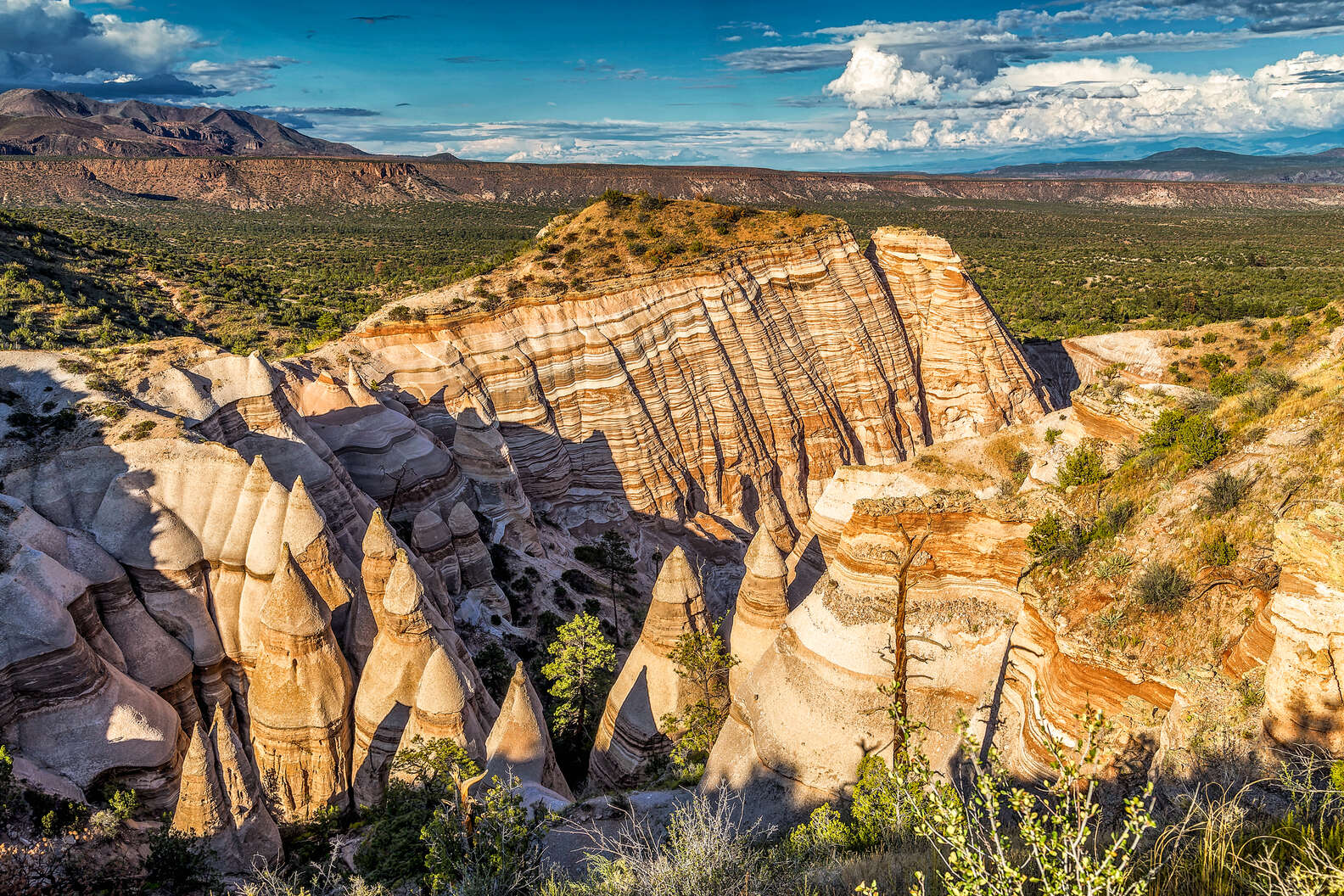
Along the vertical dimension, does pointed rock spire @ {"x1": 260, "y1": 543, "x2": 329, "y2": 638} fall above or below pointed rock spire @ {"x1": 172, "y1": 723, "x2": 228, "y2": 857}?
above

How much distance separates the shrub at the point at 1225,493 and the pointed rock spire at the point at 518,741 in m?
12.2

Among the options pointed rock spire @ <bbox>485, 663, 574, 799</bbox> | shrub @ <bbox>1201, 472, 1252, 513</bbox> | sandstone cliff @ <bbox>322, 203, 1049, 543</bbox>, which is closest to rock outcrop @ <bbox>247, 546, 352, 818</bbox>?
pointed rock spire @ <bbox>485, 663, 574, 799</bbox>

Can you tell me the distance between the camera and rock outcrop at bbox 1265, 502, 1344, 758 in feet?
27.3

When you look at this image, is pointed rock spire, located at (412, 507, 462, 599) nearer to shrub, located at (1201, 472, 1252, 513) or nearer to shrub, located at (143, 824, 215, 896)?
shrub, located at (143, 824, 215, 896)

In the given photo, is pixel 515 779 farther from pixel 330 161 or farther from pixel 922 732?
pixel 330 161

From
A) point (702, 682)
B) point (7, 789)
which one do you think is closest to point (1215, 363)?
point (702, 682)

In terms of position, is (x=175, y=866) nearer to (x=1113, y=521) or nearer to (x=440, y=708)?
(x=440, y=708)

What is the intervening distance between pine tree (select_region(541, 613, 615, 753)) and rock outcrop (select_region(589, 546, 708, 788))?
1.34 meters

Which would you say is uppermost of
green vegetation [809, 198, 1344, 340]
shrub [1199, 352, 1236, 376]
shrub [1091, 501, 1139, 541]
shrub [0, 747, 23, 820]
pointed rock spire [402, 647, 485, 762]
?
green vegetation [809, 198, 1344, 340]

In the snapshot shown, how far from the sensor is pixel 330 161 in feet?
636

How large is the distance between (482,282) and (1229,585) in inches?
1287

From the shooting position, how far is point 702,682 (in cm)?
1853

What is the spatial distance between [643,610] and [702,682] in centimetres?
1182

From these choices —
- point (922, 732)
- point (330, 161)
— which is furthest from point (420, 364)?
point (330, 161)
